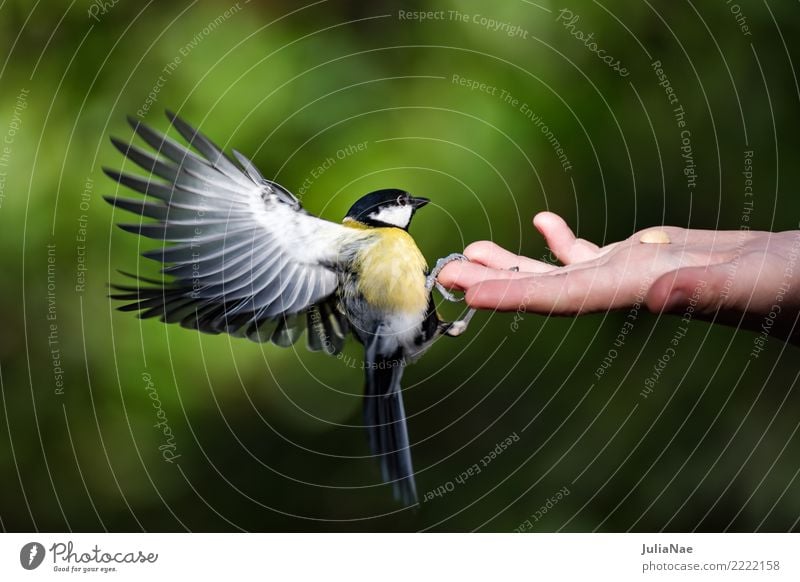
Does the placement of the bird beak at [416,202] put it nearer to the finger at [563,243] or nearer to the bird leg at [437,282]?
the bird leg at [437,282]

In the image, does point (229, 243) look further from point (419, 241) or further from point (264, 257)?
point (419, 241)

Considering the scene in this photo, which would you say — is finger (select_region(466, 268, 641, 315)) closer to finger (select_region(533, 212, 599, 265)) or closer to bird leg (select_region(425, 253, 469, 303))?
bird leg (select_region(425, 253, 469, 303))

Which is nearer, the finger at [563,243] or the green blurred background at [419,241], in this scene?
the finger at [563,243]

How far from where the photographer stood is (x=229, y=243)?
102cm

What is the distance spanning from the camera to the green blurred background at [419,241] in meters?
1.33

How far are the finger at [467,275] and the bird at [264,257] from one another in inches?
0.7

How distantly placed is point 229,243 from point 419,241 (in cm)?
37

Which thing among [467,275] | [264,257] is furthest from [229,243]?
[467,275]

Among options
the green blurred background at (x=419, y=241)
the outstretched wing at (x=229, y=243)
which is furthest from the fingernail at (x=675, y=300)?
the green blurred background at (x=419, y=241)

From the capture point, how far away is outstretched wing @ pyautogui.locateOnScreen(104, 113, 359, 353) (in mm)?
1002

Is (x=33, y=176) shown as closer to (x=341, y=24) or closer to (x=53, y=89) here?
(x=53, y=89)

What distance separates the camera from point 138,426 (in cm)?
135

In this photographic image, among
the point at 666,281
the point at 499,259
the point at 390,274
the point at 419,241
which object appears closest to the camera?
the point at 666,281

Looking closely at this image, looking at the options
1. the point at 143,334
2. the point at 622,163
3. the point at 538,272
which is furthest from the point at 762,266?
the point at 143,334
